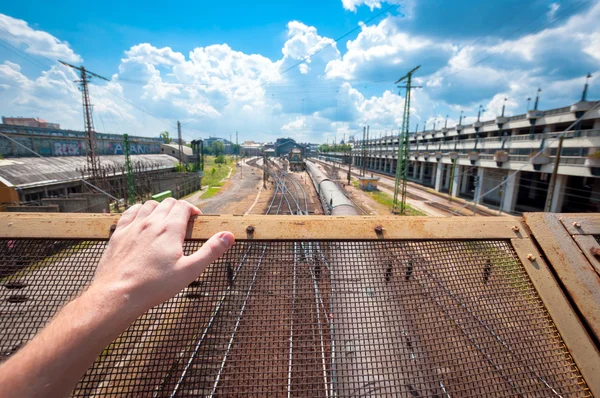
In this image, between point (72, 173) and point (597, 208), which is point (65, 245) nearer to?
point (72, 173)

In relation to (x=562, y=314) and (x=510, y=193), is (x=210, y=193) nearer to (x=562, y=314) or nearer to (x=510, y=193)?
(x=510, y=193)

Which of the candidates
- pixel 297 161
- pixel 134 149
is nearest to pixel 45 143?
pixel 134 149

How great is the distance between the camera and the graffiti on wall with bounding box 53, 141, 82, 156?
103 feet

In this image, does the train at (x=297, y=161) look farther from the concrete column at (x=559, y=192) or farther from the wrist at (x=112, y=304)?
the wrist at (x=112, y=304)

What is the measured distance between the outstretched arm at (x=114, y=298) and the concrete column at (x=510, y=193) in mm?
35785

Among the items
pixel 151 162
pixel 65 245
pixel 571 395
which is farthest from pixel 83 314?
pixel 151 162

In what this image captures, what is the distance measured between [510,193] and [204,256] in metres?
37.1

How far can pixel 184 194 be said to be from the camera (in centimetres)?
3612

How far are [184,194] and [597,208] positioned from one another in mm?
44705

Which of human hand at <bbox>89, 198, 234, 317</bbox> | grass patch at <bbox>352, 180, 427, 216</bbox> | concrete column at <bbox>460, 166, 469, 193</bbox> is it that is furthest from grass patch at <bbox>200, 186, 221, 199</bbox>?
concrete column at <bbox>460, 166, 469, 193</bbox>

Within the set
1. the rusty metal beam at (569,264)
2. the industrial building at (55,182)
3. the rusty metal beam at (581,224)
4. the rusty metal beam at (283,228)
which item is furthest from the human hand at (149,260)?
the industrial building at (55,182)

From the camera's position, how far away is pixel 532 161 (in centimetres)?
2312

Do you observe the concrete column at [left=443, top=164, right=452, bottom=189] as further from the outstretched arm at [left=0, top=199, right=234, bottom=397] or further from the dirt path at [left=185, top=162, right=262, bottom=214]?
the outstretched arm at [left=0, top=199, right=234, bottom=397]

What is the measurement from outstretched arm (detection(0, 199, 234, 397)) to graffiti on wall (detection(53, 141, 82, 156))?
134ft
